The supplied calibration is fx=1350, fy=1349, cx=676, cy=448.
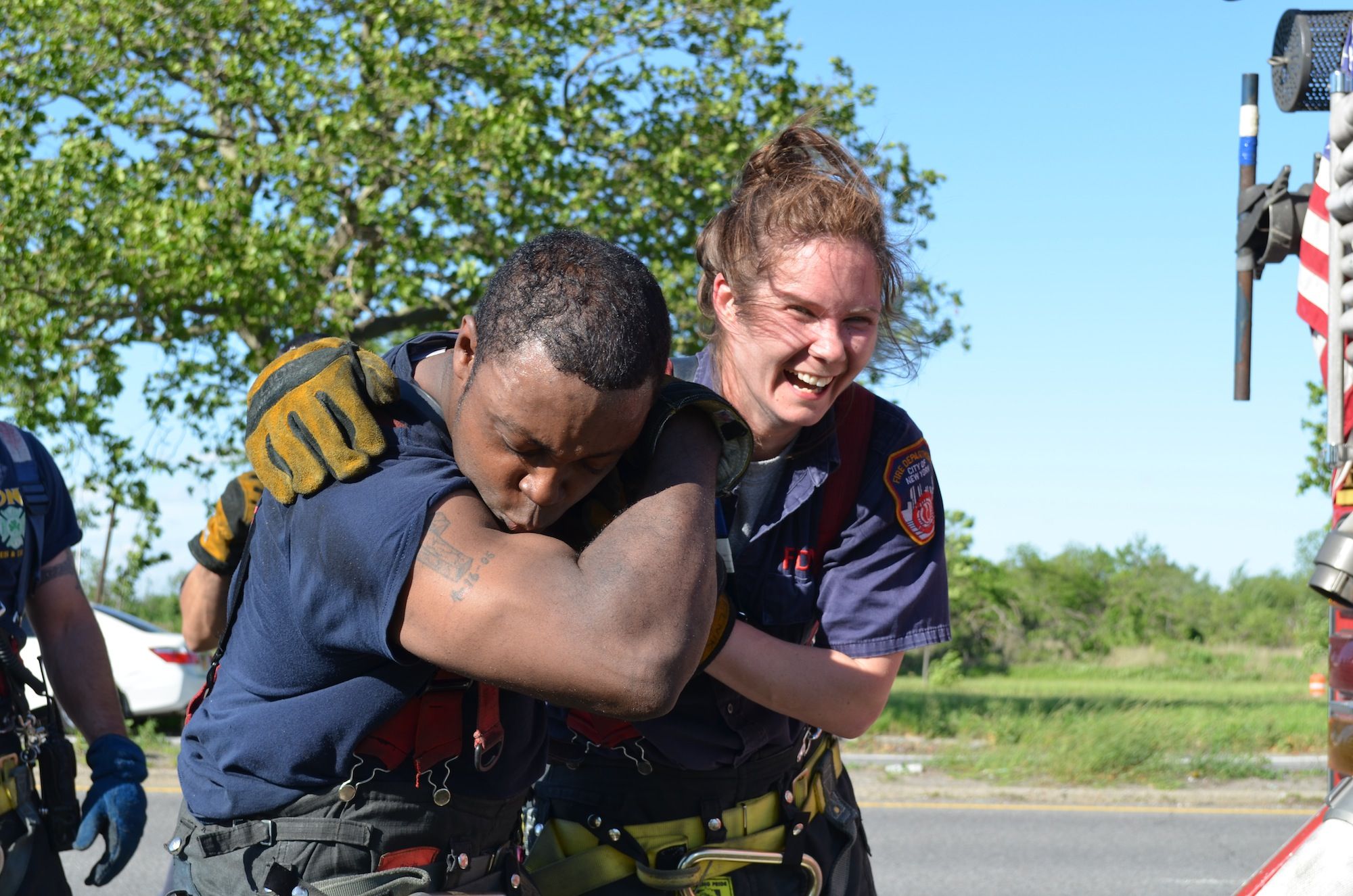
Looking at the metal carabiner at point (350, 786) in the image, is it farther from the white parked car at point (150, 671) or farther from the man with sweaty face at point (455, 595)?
the white parked car at point (150, 671)

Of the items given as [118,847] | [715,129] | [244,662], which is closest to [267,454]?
[244,662]

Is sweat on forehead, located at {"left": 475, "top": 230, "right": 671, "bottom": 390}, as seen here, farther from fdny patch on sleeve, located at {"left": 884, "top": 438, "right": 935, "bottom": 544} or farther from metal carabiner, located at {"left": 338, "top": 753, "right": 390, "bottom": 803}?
fdny patch on sleeve, located at {"left": 884, "top": 438, "right": 935, "bottom": 544}

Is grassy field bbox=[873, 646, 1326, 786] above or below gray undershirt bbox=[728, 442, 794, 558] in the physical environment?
below

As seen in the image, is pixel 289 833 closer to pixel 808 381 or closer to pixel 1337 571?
pixel 808 381

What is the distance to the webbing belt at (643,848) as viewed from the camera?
8.00 ft

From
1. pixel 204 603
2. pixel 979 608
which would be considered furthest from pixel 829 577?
pixel 979 608

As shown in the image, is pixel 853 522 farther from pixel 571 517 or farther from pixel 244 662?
pixel 244 662

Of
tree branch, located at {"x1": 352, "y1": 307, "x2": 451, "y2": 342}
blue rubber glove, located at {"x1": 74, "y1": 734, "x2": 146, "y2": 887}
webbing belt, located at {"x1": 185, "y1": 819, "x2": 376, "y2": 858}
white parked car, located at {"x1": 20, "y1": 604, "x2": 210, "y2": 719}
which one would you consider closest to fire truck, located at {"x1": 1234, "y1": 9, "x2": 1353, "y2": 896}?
webbing belt, located at {"x1": 185, "y1": 819, "x2": 376, "y2": 858}

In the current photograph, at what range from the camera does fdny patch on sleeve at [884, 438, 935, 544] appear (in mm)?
2400

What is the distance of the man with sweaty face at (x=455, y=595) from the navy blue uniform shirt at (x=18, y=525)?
53.7 inches

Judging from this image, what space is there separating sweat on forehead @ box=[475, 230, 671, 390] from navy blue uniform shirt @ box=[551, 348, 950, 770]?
0.74 m

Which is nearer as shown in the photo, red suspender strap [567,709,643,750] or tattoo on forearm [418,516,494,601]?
tattoo on forearm [418,516,494,601]

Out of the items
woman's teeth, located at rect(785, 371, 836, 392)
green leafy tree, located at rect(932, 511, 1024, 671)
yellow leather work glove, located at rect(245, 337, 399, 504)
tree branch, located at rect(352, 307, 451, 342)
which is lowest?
green leafy tree, located at rect(932, 511, 1024, 671)

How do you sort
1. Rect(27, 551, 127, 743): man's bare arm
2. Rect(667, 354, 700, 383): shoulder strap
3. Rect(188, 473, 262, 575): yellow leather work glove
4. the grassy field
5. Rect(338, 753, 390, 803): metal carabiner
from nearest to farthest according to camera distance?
1. Rect(338, 753, 390, 803): metal carabiner
2. Rect(667, 354, 700, 383): shoulder strap
3. Rect(27, 551, 127, 743): man's bare arm
4. Rect(188, 473, 262, 575): yellow leather work glove
5. the grassy field
